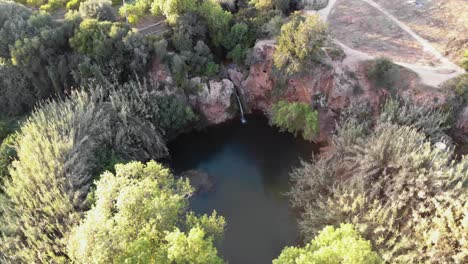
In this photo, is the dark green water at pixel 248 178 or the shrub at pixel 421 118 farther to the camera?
the shrub at pixel 421 118

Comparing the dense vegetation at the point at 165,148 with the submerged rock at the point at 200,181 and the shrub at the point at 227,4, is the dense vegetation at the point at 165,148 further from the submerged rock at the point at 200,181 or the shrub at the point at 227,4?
the submerged rock at the point at 200,181

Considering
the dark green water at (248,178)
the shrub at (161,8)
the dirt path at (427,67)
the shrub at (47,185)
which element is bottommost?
the dark green water at (248,178)

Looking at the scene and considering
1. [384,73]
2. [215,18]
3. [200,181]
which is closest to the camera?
[200,181]

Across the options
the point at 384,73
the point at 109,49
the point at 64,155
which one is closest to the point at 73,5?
the point at 109,49

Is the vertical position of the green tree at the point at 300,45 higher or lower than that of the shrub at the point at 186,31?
lower

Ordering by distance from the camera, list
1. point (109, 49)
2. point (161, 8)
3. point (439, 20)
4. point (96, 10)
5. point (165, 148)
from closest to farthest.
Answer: point (109, 49) → point (165, 148) → point (96, 10) → point (161, 8) → point (439, 20)

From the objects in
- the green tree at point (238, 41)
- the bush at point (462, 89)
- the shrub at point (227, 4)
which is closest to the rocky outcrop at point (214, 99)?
the green tree at point (238, 41)

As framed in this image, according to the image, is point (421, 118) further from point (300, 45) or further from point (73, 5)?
point (73, 5)
